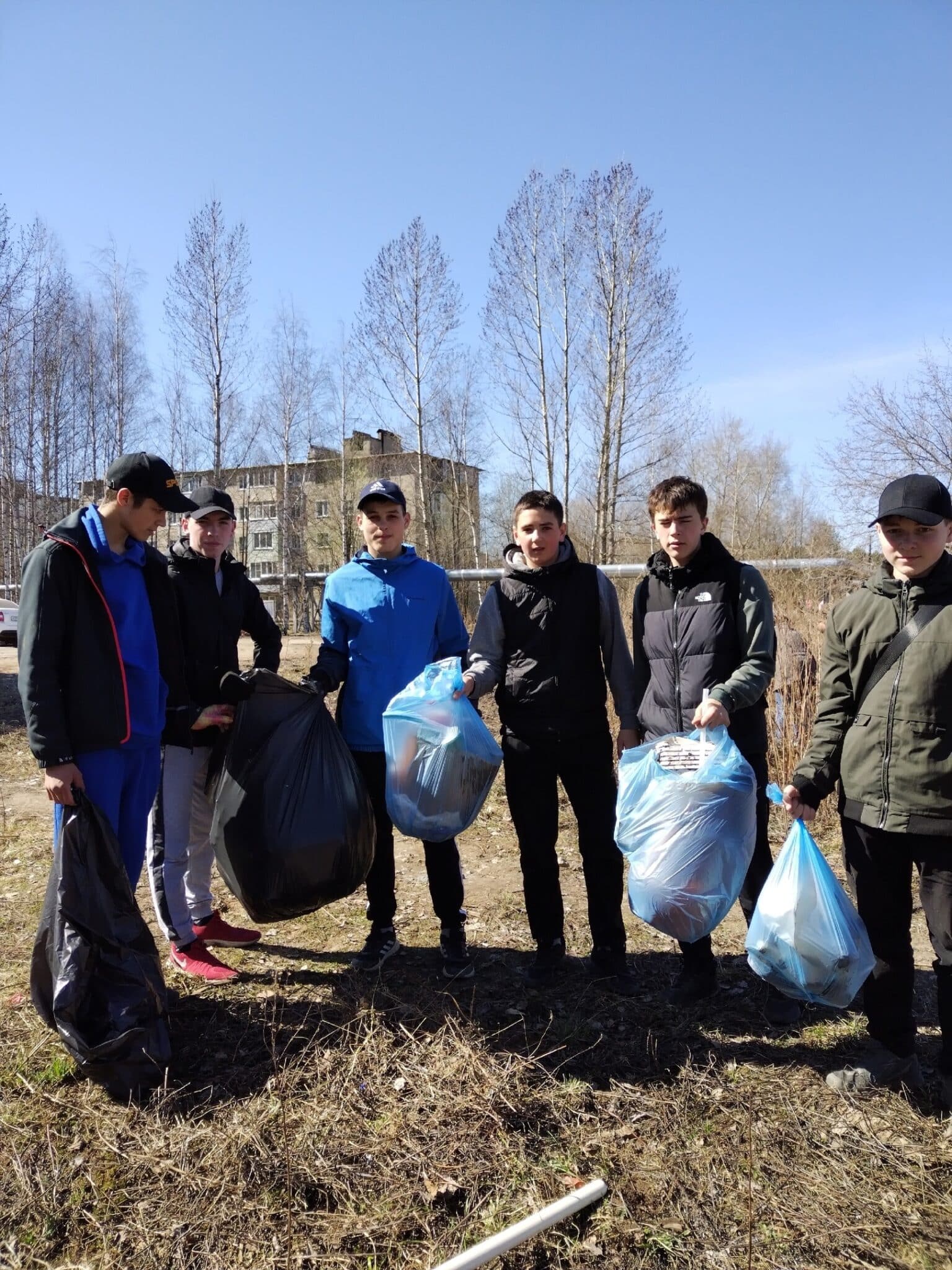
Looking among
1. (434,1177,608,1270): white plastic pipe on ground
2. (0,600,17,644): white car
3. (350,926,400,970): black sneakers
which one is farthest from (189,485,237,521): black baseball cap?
(0,600,17,644): white car

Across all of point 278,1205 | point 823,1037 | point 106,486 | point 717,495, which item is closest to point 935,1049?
point 823,1037

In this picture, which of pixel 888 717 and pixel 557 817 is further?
pixel 557 817

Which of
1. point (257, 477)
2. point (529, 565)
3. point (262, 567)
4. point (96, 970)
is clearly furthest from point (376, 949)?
point (262, 567)

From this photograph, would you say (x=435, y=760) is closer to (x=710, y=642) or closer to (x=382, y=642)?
(x=382, y=642)

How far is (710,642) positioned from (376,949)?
1744mm

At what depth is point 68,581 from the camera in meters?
2.42

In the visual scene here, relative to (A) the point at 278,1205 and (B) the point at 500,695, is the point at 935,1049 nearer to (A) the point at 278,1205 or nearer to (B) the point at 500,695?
(B) the point at 500,695

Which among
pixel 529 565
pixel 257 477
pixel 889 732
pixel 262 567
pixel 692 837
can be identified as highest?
pixel 257 477

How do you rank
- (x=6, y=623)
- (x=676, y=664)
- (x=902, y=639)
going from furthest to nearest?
(x=6, y=623) → (x=676, y=664) → (x=902, y=639)

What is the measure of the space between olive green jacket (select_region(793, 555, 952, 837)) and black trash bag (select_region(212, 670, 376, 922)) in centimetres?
142

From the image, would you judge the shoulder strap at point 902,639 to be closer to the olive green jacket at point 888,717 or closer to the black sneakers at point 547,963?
the olive green jacket at point 888,717

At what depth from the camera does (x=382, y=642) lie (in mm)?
3068

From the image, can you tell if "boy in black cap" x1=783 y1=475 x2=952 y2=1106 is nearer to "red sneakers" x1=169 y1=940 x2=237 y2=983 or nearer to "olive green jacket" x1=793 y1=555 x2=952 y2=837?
"olive green jacket" x1=793 y1=555 x2=952 y2=837

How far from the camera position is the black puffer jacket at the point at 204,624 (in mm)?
3061
